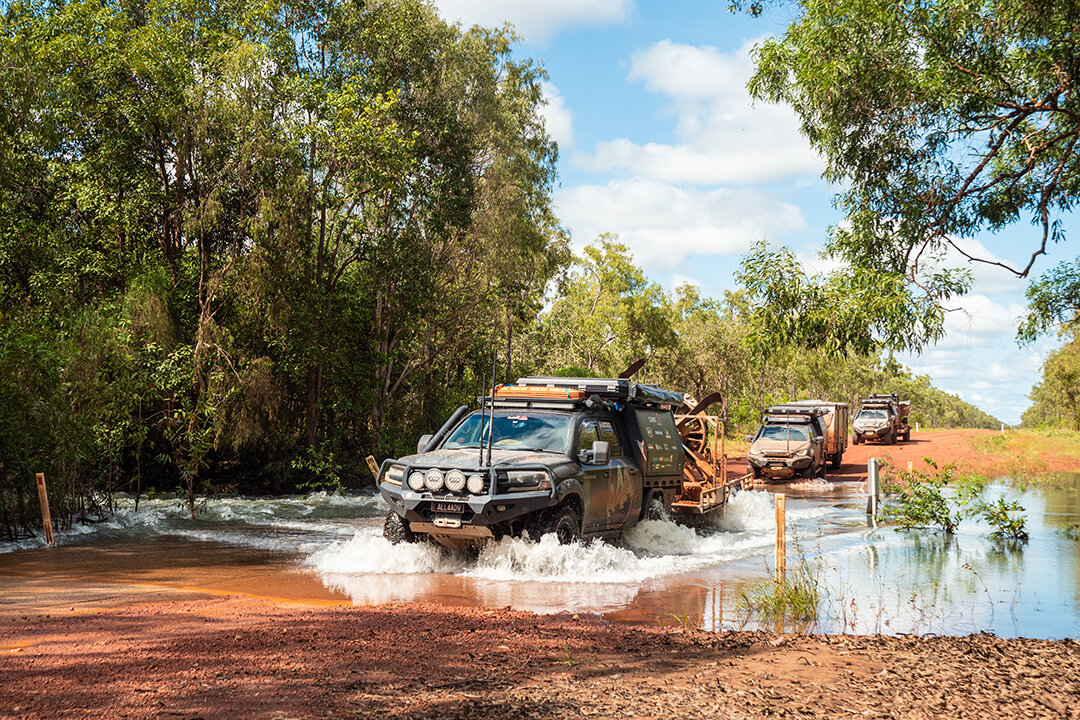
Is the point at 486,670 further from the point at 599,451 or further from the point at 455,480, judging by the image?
the point at 599,451

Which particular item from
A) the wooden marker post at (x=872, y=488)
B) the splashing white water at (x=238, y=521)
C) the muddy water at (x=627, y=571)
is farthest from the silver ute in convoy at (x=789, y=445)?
the splashing white water at (x=238, y=521)

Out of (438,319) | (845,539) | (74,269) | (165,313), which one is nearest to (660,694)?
(845,539)

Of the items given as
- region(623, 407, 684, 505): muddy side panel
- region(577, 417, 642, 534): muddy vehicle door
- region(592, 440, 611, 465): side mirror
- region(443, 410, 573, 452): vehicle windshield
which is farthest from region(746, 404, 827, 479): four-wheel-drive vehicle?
region(592, 440, 611, 465): side mirror

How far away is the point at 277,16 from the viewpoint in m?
23.2

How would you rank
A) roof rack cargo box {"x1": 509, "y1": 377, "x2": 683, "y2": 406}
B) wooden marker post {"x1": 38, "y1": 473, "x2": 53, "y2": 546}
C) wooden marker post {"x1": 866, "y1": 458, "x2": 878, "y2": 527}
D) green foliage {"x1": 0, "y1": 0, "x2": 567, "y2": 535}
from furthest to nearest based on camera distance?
green foliage {"x1": 0, "y1": 0, "x2": 567, "y2": 535} → wooden marker post {"x1": 866, "y1": 458, "x2": 878, "y2": 527} → wooden marker post {"x1": 38, "y1": 473, "x2": 53, "y2": 546} → roof rack cargo box {"x1": 509, "y1": 377, "x2": 683, "y2": 406}

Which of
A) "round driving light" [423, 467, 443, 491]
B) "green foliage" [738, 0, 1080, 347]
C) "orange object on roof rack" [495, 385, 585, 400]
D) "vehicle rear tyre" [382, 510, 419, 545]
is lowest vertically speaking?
"vehicle rear tyre" [382, 510, 419, 545]

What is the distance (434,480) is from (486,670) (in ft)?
13.8

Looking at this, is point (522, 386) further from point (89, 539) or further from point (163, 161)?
point (163, 161)

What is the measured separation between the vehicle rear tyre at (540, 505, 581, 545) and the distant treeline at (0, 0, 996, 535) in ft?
13.0

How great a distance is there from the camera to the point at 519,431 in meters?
11.5

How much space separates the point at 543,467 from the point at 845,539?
7.09 metres

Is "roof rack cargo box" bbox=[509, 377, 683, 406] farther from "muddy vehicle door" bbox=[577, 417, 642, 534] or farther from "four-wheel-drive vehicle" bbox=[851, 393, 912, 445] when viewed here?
"four-wheel-drive vehicle" bbox=[851, 393, 912, 445]

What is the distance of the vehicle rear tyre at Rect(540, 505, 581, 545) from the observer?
33.6 feet

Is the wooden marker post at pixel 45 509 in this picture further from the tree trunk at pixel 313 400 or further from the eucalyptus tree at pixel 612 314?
the eucalyptus tree at pixel 612 314
